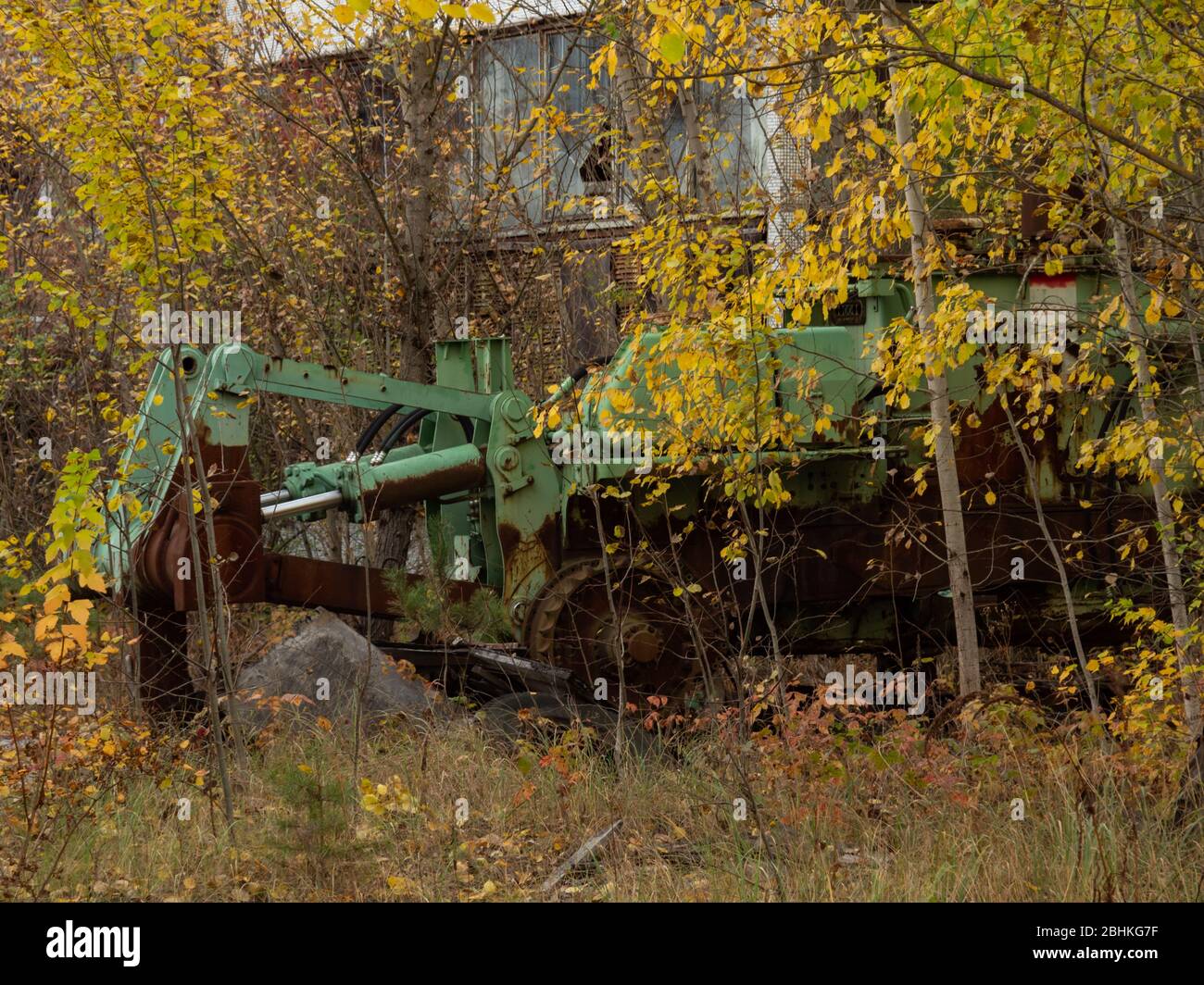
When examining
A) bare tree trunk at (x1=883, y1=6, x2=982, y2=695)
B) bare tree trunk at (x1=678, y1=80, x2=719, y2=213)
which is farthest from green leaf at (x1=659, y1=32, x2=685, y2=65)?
bare tree trunk at (x1=678, y1=80, x2=719, y2=213)

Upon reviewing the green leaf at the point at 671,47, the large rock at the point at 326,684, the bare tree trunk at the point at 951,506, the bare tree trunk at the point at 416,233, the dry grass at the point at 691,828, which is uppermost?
the bare tree trunk at the point at 416,233

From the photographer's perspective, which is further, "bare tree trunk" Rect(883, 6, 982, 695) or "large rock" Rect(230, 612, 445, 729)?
"large rock" Rect(230, 612, 445, 729)

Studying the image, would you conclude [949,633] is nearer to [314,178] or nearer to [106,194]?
[106,194]

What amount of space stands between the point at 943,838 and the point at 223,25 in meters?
9.34

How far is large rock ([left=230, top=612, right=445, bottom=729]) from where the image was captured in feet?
26.9

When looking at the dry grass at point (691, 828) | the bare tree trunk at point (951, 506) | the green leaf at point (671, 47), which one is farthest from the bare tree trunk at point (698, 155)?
the green leaf at point (671, 47)

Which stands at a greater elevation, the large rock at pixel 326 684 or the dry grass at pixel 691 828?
the large rock at pixel 326 684

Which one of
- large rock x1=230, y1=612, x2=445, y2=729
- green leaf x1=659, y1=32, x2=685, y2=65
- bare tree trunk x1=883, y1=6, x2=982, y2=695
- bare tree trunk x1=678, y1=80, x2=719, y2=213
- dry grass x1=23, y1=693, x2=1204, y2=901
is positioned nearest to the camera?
green leaf x1=659, y1=32, x2=685, y2=65

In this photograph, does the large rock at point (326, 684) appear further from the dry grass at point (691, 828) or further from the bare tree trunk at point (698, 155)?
the bare tree trunk at point (698, 155)

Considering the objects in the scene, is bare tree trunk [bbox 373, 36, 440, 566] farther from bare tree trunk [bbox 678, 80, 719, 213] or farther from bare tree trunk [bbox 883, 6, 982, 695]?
bare tree trunk [bbox 883, 6, 982, 695]

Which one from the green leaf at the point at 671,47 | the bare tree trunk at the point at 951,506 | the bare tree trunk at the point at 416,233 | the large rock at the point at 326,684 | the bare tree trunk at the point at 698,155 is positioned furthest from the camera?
the bare tree trunk at the point at 416,233

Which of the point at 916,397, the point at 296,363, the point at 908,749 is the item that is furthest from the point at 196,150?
the point at 908,749

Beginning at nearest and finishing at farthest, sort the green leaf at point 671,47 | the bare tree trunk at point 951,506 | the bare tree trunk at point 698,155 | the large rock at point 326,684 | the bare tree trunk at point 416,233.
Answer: the green leaf at point 671,47 → the bare tree trunk at point 951,506 → the large rock at point 326,684 → the bare tree trunk at point 698,155 → the bare tree trunk at point 416,233

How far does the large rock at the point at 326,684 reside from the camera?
26.9ft
